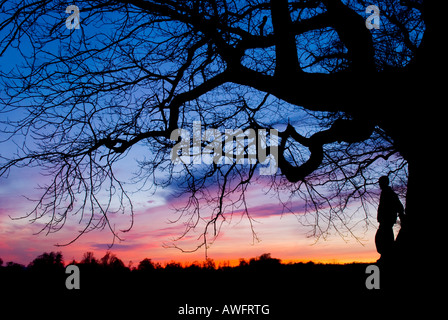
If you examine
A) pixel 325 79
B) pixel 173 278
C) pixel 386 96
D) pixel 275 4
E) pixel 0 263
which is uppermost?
pixel 275 4

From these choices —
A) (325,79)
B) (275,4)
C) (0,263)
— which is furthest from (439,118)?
(0,263)

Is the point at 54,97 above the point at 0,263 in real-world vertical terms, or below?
above

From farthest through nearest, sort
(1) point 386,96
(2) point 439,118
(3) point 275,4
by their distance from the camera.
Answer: (3) point 275,4
(1) point 386,96
(2) point 439,118

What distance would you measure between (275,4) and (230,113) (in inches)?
85.4

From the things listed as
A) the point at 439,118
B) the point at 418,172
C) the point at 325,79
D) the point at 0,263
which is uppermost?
the point at 325,79

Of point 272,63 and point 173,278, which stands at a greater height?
point 272,63

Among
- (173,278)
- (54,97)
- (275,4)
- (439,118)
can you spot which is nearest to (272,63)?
(275,4)

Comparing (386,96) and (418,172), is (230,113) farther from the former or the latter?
(418,172)

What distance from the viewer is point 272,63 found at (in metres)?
5.90

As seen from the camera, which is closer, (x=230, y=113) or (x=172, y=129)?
(x=172, y=129)

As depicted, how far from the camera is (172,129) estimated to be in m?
5.29

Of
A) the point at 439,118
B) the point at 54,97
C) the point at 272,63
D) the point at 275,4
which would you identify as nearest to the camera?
the point at 439,118

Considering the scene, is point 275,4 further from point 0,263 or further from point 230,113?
point 0,263

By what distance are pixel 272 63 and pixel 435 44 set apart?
262cm
